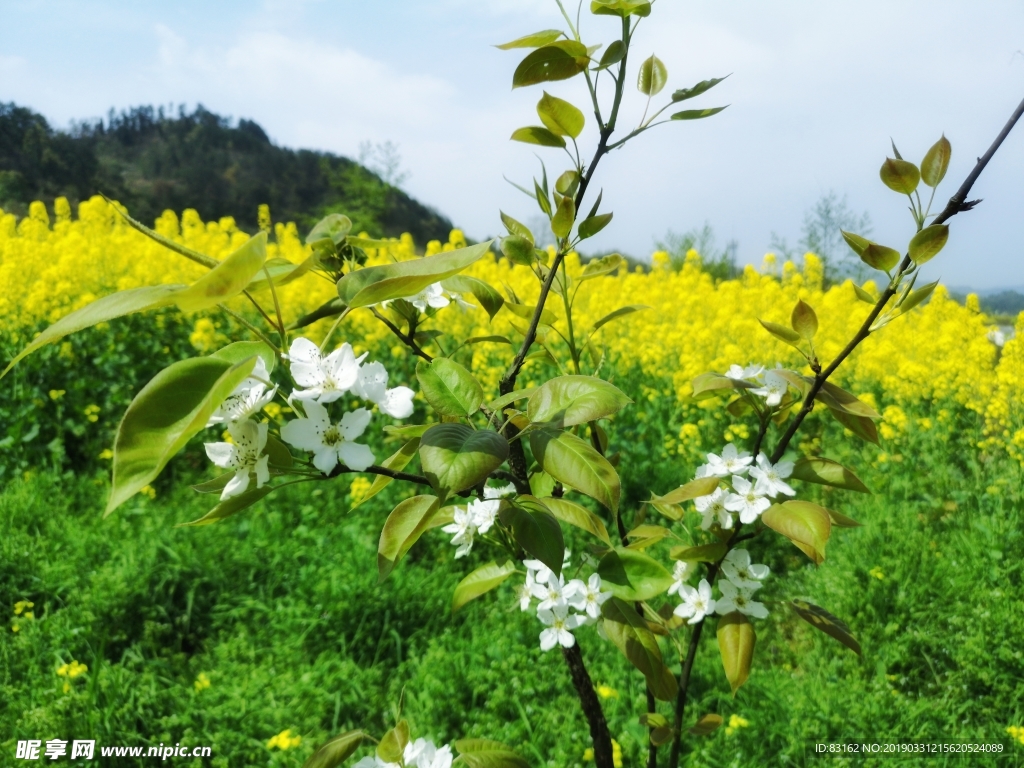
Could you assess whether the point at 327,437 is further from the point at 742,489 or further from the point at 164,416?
the point at 742,489

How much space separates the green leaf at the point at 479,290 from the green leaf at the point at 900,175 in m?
0.43

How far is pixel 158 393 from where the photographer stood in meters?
0.47

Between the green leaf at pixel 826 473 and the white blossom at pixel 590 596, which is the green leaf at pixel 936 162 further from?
the white blossom at pixel 590 596

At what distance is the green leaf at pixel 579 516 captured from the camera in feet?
2.45

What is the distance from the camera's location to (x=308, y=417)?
22.9 inches

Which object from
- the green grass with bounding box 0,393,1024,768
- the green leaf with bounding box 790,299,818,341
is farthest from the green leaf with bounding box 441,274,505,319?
the green grass with bounding box 0,393,1024,768

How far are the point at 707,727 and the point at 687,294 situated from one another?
3720mm

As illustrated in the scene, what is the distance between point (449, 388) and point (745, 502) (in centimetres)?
44

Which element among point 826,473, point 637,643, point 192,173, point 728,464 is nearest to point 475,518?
point 637,643

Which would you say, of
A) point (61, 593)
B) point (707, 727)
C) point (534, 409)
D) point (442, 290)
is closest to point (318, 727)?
point (61, 593)

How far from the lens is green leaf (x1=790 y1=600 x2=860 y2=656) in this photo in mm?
972

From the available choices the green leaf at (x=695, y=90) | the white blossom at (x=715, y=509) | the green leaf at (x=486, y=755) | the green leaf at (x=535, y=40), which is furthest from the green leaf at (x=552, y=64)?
the green leaf at (x=486, y=755)

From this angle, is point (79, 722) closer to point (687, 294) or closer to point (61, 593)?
point (61, 593)

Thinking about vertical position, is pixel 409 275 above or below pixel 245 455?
above
